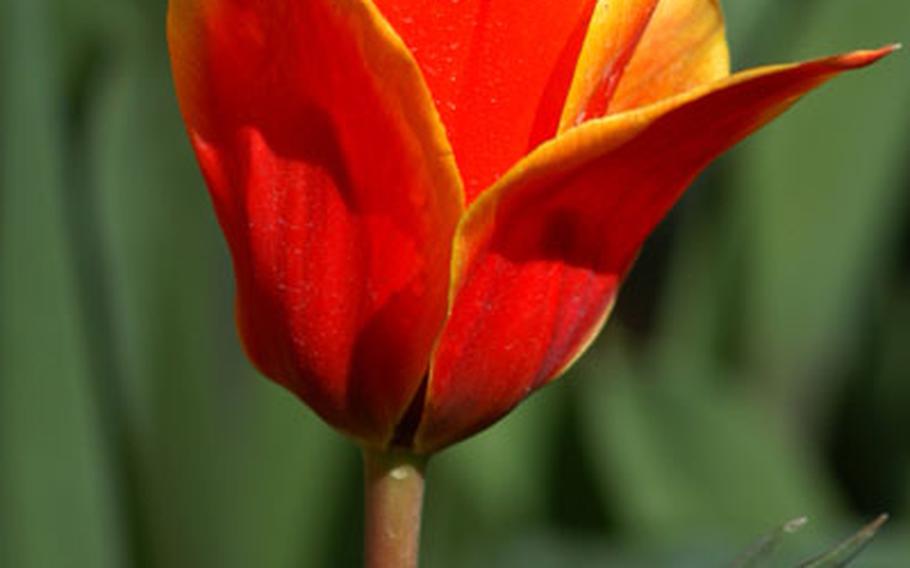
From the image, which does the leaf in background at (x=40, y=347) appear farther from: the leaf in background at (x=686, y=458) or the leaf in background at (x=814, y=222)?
A: the leaf in background at (x=814, y=222)

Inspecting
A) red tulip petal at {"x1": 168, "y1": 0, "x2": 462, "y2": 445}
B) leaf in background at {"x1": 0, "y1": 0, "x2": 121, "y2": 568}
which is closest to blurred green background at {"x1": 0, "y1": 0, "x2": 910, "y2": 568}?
leaf in background at {"x1": 0, "y1": 0, "x2": 121, "y2": 568}

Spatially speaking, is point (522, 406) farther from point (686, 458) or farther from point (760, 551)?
point (760, 551)

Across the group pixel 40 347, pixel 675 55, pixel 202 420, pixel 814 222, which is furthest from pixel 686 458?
pixel 675 55

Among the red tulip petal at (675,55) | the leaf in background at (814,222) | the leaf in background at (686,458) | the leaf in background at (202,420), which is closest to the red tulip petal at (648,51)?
the red tulip petal at (675,55)

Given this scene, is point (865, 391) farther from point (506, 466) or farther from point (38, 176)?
point (38, 176)

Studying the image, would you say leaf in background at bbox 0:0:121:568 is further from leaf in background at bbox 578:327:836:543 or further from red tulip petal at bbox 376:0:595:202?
red tulip petal at bbox 376:0:595:202
